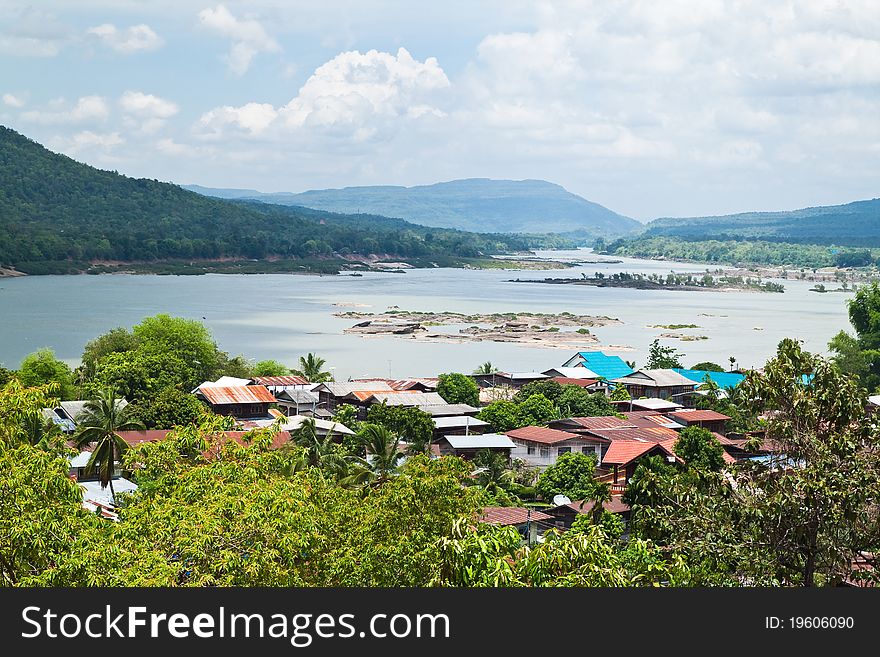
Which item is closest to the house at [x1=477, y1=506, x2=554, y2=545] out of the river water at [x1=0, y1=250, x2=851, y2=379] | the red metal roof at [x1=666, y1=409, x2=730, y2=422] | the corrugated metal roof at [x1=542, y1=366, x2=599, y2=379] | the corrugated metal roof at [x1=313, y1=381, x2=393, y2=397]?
the red metal roof at [x1=666, y1=409, x2=730, y2=422]

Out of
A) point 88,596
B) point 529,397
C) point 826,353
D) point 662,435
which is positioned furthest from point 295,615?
point 826,353

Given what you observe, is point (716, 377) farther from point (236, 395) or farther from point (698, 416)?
point (236, 395)

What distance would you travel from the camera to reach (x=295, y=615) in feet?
10.5

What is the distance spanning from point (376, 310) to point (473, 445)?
1116 inches

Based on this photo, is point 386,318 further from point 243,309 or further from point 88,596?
point 88,596

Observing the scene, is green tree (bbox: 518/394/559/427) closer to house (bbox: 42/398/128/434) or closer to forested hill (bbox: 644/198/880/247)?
house (bbox: 42/398/128/434)

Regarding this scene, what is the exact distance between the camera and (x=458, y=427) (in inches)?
650

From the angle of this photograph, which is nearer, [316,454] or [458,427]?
[316,454]

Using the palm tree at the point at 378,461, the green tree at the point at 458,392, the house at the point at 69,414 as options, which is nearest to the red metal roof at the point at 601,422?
the green tree at the point at 458,392

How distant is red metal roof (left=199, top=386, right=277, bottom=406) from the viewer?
57.4ft

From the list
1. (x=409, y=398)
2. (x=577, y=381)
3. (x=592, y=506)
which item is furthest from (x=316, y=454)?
(x=577, y=381)

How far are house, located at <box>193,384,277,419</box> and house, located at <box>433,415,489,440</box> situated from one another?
120 inches

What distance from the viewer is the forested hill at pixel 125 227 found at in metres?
61.6

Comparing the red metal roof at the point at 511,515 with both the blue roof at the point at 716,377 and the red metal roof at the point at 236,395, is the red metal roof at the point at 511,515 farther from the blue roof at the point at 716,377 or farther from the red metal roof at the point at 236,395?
the blue roof at the point at 716,377
